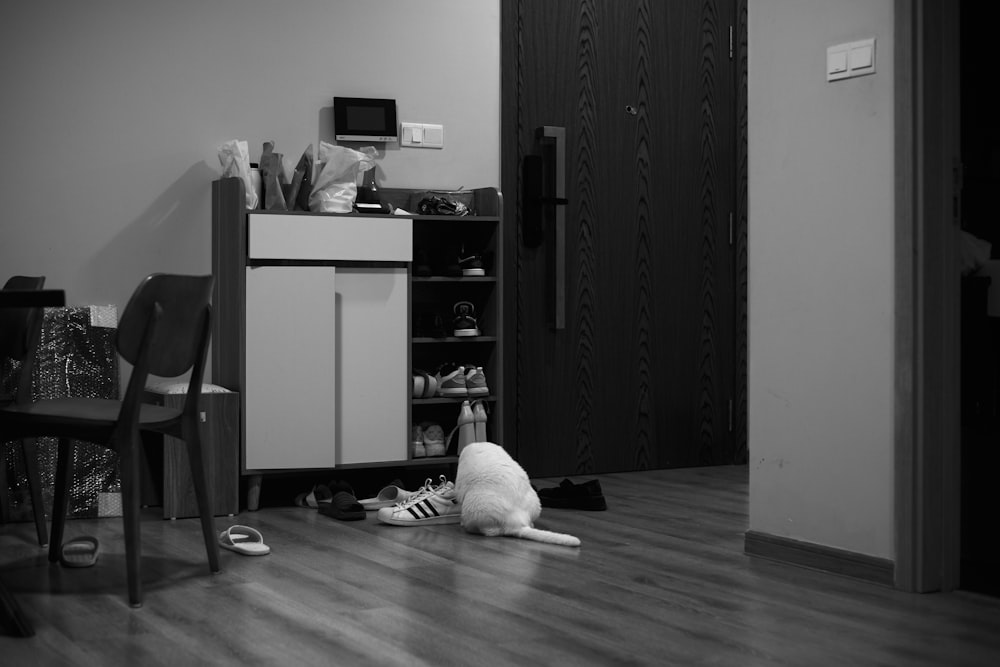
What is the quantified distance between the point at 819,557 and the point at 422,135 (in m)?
2.50

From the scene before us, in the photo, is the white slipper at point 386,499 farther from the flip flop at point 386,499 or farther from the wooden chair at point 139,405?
the wooden chair at point 139,405

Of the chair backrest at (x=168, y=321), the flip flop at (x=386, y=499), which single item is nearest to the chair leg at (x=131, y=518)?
the chair backrest at (x=168, y=321)

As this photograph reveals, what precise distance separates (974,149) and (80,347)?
3.18 meters

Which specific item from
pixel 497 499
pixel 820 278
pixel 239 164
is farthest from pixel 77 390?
pixel 820 278

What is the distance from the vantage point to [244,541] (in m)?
3.54

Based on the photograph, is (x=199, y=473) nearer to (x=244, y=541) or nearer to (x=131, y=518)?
(x=131, y=518)

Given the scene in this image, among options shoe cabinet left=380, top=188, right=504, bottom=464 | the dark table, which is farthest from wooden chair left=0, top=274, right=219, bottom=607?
shoe cabinet left=380, top=188, right=504, bottom=464

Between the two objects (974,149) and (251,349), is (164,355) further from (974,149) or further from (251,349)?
(974,149)

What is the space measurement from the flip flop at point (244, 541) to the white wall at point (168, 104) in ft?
4.00

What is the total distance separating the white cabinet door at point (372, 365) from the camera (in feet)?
14.4

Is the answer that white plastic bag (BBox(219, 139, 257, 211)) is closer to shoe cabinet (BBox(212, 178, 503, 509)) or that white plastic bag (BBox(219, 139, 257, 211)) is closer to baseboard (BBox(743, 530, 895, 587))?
shoe cabinet (BBox(212, 178, 503, 509))

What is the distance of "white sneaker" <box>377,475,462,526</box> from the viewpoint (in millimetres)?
3920

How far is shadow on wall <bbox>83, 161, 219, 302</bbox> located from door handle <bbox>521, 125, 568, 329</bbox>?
131 centimetres

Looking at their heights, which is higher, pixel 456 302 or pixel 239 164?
pixel 239 164
